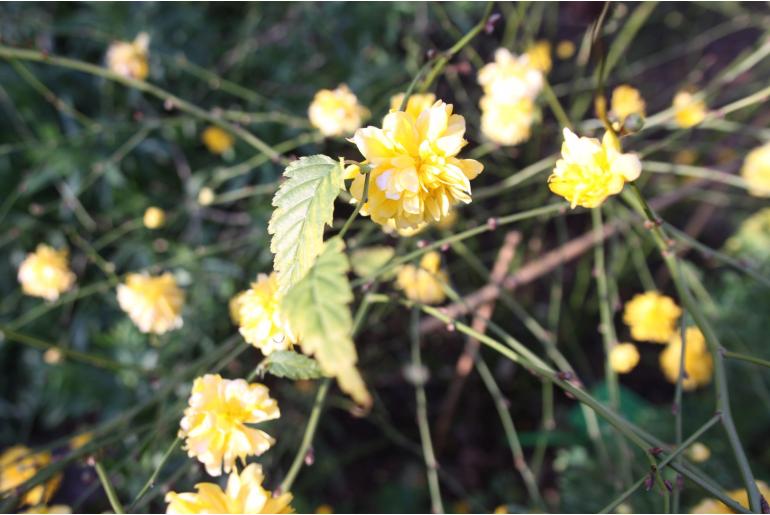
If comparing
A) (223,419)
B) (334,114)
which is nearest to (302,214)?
(223,419)

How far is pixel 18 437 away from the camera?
1828 mm

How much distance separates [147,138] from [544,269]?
1.22m

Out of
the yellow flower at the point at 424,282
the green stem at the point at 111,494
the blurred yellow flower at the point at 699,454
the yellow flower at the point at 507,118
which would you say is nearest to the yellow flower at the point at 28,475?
the green stem at the point at 111,494

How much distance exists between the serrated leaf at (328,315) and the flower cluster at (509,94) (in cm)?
82

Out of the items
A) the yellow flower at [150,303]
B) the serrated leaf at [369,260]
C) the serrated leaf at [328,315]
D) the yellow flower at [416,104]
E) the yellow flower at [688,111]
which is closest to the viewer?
the serrated leaf at [328,315]

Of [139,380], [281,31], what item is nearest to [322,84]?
[281,31]

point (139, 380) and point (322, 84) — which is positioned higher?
point (322, 84)

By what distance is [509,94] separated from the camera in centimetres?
132

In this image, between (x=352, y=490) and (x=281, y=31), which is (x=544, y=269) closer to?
(x=352, y=490)

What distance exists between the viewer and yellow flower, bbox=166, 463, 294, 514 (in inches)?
28.8

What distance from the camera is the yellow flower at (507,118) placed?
1.35 metres

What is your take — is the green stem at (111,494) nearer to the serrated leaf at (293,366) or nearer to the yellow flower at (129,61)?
the serrated leaf at (293,366)

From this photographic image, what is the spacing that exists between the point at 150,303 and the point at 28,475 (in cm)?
39

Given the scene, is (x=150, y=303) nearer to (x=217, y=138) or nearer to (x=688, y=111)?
(x=217, y=138)
